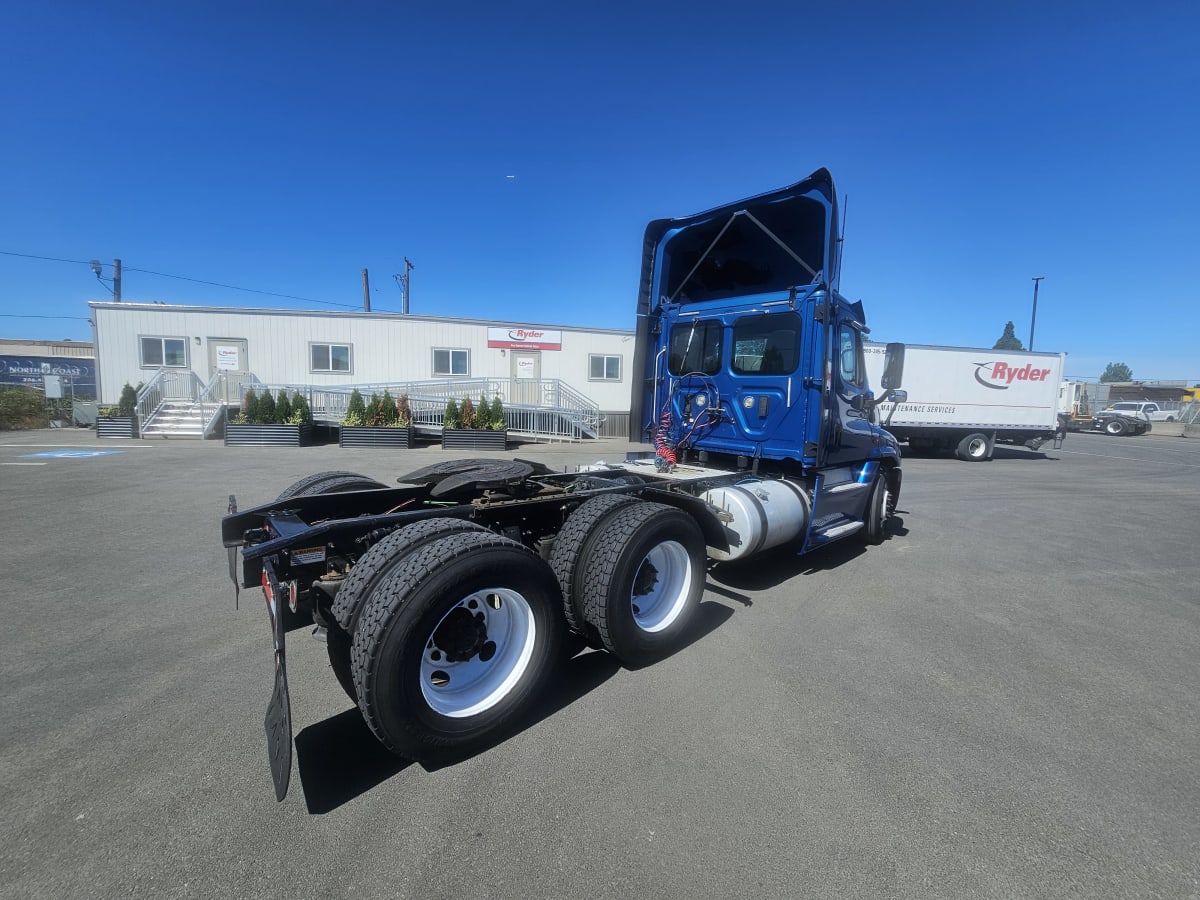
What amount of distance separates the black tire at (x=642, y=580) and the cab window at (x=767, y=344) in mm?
2330

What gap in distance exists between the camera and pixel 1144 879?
1.97 m

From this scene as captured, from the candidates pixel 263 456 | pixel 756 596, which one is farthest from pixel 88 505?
pixel 756 596

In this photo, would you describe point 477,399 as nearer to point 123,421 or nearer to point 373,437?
point 373,437

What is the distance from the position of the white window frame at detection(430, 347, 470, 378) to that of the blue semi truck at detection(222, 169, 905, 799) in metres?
14.9

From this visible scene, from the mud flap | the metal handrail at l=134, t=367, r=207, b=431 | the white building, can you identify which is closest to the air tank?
the mud flap

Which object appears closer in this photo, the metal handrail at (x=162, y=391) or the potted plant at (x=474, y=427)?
the potted plant at (x=474, y=427)

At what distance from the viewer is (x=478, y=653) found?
282cm

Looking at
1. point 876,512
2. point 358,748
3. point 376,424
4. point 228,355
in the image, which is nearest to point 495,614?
point 358,748

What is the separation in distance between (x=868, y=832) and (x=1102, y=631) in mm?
3498

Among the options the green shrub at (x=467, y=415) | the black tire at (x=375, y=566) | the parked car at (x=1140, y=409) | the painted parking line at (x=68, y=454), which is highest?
the parked car at (x=1140, y=409)

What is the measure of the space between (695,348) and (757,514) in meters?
2.28

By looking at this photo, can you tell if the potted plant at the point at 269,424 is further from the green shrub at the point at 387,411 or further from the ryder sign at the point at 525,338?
the ryder sign at the point at 525,338

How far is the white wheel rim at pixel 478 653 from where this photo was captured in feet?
8.82

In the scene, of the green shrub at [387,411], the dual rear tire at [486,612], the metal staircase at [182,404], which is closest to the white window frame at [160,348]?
the metal staircase at [182,404]
